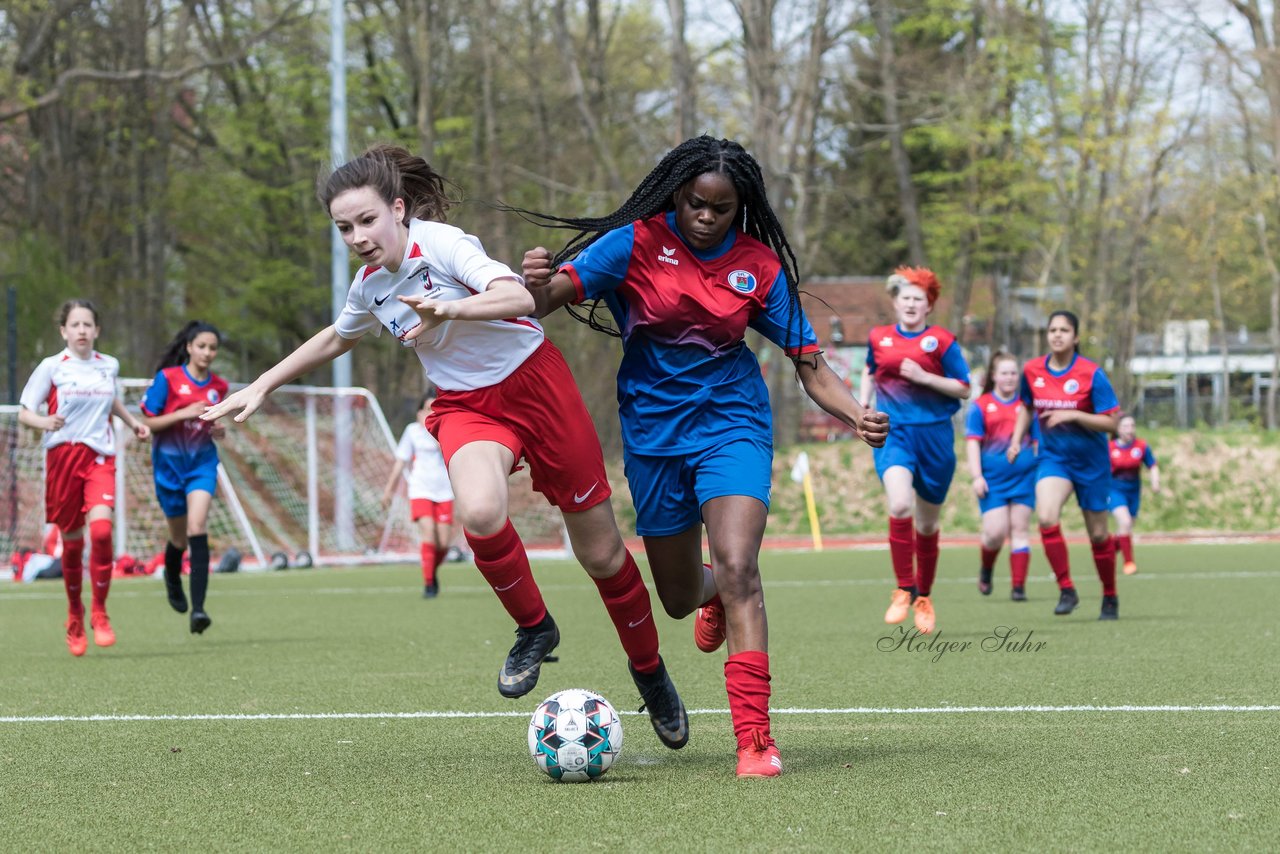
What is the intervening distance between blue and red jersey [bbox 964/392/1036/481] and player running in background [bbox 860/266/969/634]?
315 cm

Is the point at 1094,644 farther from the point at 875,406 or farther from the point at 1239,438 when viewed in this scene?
the point at 1239,438

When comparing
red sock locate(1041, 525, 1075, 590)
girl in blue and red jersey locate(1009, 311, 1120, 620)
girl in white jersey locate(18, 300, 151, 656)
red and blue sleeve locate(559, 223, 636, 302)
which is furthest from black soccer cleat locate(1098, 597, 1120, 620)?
red and blue sleeve locate(559, 223, 636, 302)

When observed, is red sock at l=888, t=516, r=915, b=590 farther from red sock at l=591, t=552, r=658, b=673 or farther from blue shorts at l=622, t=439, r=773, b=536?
blue shorts at l=622, t=439, r=773, b=536

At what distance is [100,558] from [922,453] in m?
5.02

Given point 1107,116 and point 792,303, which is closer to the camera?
point 792,303

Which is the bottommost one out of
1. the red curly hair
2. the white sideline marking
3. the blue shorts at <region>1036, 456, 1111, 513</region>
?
the white sideline marking

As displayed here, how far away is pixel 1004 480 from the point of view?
13203 mm

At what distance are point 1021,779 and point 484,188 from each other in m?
26.7

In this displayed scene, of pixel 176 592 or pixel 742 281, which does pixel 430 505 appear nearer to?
pixel 176 592

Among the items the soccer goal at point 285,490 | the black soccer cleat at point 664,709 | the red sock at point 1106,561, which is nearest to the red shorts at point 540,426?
the black soccer cleat at point 664,709

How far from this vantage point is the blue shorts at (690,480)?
16.8ft

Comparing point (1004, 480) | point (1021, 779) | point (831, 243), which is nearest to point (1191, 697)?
point (1021, 779)

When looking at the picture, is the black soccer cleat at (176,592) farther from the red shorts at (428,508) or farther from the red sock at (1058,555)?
the red sock at (1058,555)

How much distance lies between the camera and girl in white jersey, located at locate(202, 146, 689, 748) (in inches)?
207
